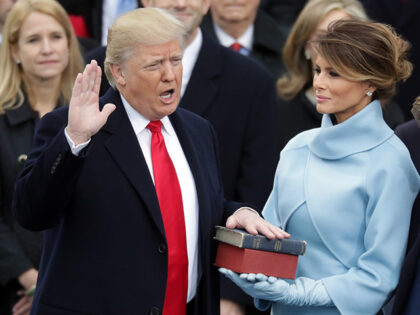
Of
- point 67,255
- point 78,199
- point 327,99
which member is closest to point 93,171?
point 78,199

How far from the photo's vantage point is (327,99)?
3.51 m

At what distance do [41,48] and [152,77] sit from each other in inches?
64.7

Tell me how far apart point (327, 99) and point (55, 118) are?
3.64 feet

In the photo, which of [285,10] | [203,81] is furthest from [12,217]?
[285,10]

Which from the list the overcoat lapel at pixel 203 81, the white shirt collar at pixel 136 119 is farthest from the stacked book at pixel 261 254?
the overcoat lapel at pixel 203 81

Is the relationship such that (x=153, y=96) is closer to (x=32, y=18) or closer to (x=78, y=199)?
(x=78, y=199)

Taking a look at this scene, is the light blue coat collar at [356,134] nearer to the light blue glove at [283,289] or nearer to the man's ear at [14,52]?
the light blue glove at [283,289]

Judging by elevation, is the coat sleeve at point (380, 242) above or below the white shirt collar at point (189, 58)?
below

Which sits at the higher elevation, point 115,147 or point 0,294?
point 115,147

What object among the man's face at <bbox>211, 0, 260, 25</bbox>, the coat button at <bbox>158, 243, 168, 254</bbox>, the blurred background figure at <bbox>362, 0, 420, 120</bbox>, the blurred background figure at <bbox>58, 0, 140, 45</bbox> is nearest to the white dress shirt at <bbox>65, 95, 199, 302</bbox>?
the coat button at <bbox>158, 243, 168, 254</bbox>

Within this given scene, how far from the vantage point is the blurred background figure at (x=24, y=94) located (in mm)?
4684

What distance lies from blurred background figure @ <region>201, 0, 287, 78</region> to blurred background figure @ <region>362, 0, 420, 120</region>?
1.06 metres

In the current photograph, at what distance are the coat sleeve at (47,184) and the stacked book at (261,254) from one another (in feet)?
2.21

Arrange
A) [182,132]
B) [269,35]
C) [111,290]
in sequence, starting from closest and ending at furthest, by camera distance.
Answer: [111,290] < [182,132] < [269,35]
